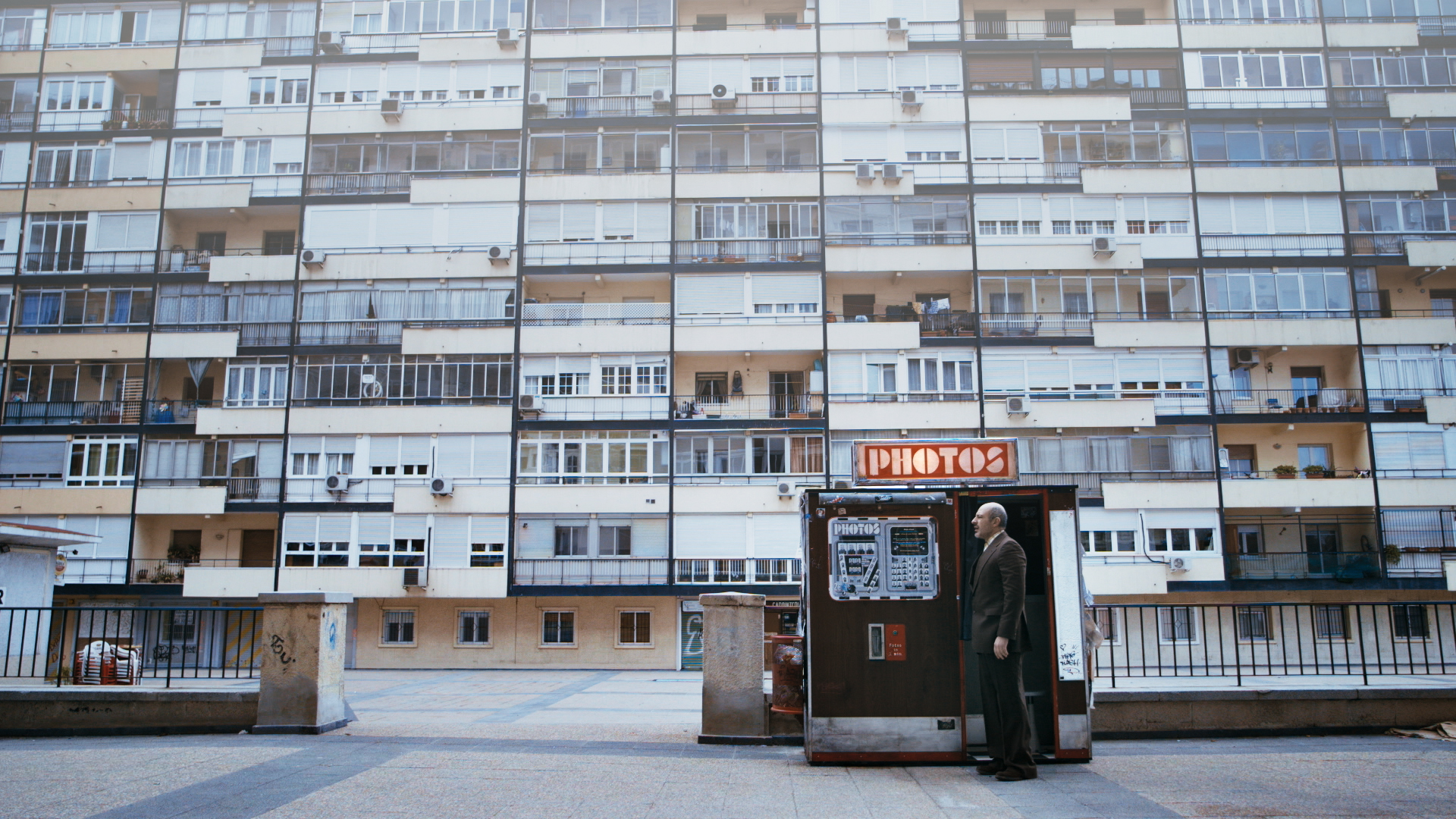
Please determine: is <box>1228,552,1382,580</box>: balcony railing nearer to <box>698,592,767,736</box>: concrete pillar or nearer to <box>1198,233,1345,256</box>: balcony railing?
<box>1198,233,1345,256</box>: balcony railing

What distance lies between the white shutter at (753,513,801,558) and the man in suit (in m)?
26.3

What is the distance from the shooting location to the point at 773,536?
35.0 metres

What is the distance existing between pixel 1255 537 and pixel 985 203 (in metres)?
15.1

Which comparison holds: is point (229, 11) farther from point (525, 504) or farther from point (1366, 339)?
point (1366, 339)

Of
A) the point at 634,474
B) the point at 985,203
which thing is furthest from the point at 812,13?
the point at 634,474

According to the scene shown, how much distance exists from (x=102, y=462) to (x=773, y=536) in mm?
24044

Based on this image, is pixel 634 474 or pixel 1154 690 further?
pixel 634 474

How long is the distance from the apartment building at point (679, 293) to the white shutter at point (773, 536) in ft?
0.31

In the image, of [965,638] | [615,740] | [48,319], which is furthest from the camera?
[48,319]

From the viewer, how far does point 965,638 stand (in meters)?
9.02

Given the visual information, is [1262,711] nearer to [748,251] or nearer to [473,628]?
[748,251]

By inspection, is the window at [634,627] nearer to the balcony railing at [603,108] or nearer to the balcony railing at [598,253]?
the balcony railing at [598,253]

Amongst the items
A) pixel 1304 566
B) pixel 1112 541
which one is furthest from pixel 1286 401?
pixel 1112 541

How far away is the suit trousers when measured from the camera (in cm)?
829
